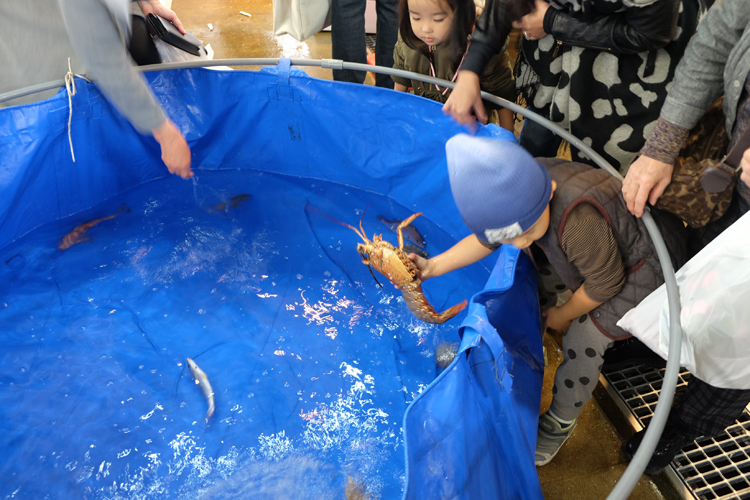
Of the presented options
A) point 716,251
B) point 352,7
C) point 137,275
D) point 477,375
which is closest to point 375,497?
point 477,375

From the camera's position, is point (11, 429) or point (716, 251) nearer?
point (716, 251)

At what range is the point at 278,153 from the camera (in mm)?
2312

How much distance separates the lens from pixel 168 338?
1.72m

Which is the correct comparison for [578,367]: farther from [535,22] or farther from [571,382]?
[535,22]

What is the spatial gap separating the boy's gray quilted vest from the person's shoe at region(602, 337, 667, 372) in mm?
434

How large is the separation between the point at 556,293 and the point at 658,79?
2.40 feet

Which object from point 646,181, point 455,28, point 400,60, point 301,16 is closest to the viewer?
point 646,181

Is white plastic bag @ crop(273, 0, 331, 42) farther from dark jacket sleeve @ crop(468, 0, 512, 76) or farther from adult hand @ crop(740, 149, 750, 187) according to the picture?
adult hand @ crop(740, 149, 750, 187)

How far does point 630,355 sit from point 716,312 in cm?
77

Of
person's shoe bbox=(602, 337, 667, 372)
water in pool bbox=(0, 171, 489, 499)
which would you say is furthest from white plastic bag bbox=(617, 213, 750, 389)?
water in pool bbox=(0, 171, 489, 499)

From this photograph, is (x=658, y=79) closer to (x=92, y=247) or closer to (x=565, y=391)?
(x=565, y=391)

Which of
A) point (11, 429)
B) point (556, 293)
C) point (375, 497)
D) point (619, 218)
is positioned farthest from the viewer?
point (556, 293)

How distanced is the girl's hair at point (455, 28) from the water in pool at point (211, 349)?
0.64m

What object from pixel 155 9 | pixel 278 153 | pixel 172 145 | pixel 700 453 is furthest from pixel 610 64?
pixel 155 9
